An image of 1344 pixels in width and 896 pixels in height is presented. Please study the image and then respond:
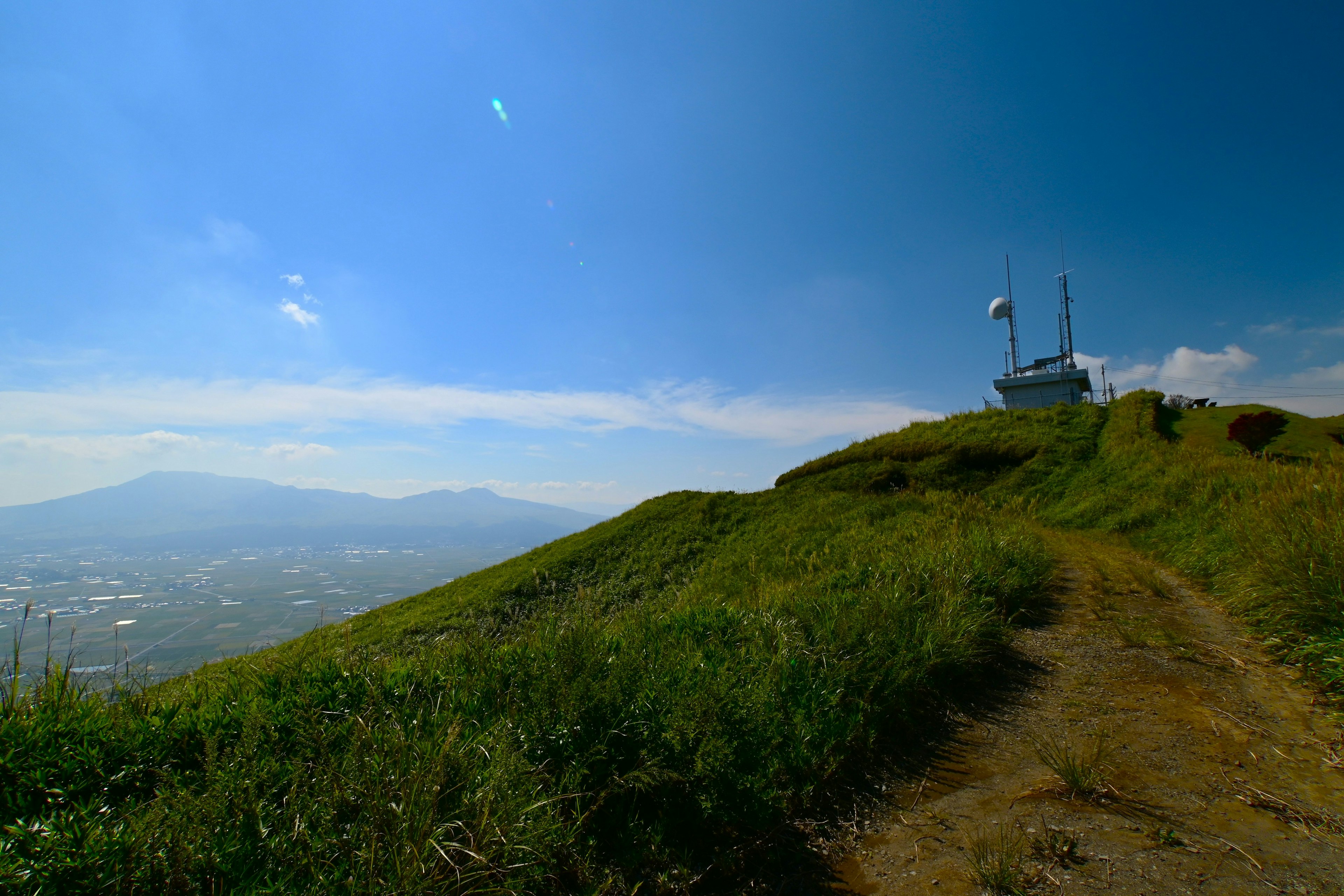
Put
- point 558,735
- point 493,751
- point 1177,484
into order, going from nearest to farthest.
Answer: point 493,751
point 558,735
point 1177,484

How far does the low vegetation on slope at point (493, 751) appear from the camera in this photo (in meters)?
1.92

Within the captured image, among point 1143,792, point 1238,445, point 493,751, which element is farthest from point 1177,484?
point 493,751

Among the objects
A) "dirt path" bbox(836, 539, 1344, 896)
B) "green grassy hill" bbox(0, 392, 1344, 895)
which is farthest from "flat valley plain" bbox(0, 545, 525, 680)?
"dirt path" bbox(836, 539, 1344, 896)

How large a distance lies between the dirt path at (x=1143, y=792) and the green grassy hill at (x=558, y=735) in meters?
0.38

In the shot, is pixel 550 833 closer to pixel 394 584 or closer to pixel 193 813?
pixel 193 813

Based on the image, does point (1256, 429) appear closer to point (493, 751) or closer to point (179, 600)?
point (493, 751)

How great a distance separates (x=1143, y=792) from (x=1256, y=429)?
64.0 feet

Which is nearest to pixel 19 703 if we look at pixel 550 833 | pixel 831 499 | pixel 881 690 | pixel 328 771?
pixel 328 771

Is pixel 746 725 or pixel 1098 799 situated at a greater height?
pixel 746 725

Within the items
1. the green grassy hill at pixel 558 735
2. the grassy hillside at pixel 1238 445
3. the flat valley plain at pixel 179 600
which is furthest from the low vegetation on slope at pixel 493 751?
the grassy hillside at pixel 1238 445

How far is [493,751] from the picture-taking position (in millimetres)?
2574

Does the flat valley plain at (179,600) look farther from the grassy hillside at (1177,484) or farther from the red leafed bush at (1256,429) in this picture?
the red leafed bush at (1256,429)

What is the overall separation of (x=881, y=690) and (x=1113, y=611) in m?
3.86

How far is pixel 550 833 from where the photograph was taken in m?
2.24
